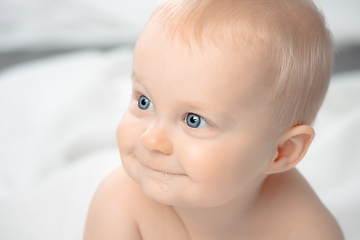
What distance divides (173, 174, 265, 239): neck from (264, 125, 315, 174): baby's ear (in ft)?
0.29

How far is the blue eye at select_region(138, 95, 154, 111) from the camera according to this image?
0.78m

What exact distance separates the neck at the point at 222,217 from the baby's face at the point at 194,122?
14 cm

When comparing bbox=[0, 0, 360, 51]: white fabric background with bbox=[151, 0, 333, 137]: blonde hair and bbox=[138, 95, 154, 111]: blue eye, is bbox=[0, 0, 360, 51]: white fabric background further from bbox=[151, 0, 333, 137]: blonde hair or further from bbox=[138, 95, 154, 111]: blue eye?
bbox=[138, 95, 154, 111]: blue eye

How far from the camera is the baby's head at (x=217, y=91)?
→ 0.70 metres

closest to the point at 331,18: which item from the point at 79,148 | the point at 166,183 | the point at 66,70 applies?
the point at 66,70

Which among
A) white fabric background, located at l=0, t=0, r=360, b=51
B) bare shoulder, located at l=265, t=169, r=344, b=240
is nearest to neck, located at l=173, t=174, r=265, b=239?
bare shoulder, located at l=265, t=169, r=344, b=240

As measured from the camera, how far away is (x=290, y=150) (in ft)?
2.76

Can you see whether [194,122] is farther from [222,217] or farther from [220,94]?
[222,217]

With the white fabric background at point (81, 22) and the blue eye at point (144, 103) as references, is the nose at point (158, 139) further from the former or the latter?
the white fabric background at point (81, 22)

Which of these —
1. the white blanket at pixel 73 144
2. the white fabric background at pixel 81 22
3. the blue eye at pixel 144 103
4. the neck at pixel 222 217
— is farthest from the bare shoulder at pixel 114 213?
the white fabric background at pixel 81 22

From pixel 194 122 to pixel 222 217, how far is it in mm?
288

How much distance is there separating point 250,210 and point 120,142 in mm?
347

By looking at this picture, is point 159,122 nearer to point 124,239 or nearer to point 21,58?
point 124,239

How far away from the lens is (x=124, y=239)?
2.95 ft
